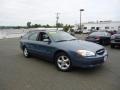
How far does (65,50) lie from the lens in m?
5.49

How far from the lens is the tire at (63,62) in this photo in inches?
218

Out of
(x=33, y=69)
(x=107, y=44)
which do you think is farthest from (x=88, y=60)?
(x=107, y=44)

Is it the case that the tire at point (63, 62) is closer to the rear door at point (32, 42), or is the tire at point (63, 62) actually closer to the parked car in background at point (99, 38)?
the rear door at point (32, 42)

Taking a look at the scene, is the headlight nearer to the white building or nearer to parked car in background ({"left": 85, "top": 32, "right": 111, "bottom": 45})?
parked car in background ({"left": 85, "top": 32, "right": 111, "bottom": 45})

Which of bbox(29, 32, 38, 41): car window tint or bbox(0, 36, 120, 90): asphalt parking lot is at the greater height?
bbox(29, 32, 38, 41): car window tint

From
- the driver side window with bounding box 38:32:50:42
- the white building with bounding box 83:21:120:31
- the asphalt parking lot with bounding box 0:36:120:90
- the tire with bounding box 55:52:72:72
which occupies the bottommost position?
the asphalt parking lot with bounding box 0:36:120:90

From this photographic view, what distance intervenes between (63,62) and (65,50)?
1.59 feet

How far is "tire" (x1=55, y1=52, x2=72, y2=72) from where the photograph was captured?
553 centimetres

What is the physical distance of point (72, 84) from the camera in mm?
4438

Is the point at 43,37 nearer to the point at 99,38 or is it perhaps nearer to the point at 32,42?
the point at 32,42

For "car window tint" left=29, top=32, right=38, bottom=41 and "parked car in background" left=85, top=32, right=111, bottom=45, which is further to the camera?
"parked car in background" left=85, top=32, right=111, bottom=45

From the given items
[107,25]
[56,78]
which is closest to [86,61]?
[56,78]

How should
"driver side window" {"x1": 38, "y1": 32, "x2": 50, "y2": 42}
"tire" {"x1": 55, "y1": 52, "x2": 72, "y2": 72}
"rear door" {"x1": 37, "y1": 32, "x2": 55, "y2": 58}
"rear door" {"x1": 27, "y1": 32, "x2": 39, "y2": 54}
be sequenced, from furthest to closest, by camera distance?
"rear door" {"x1": 27, "y1": 32, "x2": 39, "y2": 54} → "driver side window" {"x1": 38, "y1": 32, "x2": 50, "y2": 42} → "rear door" {"x1": 37, "y1": 32, "x2": 55, "y2": 58} → "tire" {"x1": 55, "y1": 52, "x2": 72, "y2": 72}

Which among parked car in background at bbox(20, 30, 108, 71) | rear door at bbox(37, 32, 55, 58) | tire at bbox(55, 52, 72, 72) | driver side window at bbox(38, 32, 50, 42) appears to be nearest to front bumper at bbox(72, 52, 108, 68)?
parked car in background at bbox(20, 30, 108, 71)
